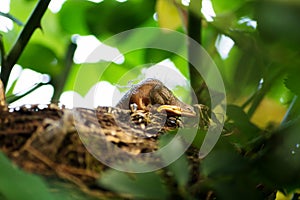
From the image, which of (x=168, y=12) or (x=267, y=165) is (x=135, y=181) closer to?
(x=267, y=165)

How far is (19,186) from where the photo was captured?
538 mm

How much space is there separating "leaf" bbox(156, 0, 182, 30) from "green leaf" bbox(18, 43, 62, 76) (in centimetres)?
25

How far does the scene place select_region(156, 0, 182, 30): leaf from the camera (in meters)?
1.33

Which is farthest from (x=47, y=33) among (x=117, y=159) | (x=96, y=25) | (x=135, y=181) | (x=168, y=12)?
(x=135, y=181)

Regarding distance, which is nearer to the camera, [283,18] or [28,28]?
[283,18]

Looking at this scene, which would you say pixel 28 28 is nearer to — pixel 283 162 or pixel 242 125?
pixel 242 125

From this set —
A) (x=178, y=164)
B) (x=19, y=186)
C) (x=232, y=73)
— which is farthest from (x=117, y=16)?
(x=19, y=186)

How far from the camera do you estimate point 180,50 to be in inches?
51.4

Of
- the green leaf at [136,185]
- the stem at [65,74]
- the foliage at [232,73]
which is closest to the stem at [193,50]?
the foliage at [232,73]

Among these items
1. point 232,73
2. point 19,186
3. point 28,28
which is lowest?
point 19,186

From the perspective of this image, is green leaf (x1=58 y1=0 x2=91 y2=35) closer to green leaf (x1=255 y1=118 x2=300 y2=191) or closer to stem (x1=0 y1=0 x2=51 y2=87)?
stem (x1=0 y1=0 x2=51 y2=87)

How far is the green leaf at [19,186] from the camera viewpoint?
527 mm

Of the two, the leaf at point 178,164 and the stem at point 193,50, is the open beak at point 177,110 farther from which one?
the leaf at point 178,164

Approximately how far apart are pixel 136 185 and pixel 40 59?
2.65 ft
